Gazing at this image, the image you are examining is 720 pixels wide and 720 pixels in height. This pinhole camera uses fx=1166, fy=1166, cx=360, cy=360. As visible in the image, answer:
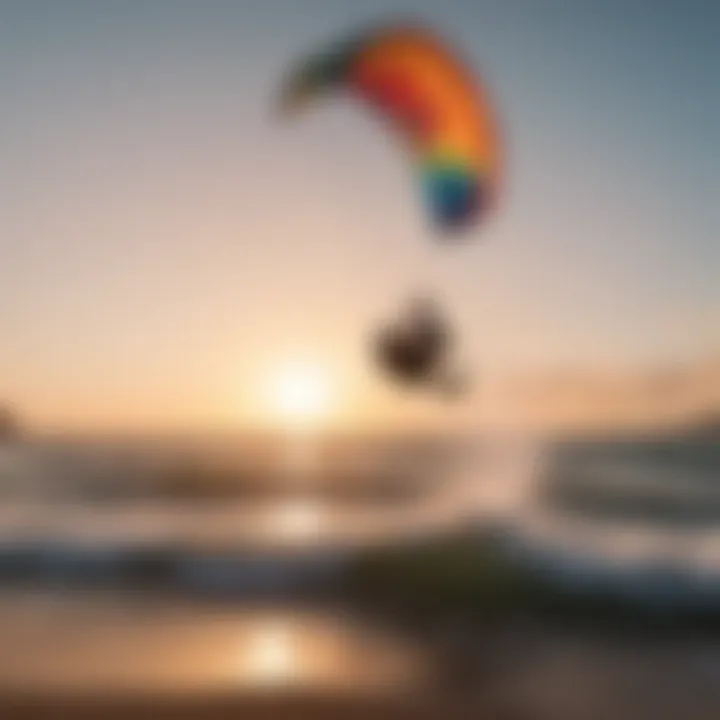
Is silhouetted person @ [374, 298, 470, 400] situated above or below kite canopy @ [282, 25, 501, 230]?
below

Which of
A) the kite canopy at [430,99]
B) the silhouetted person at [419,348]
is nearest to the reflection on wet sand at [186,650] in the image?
the silhouetted person at [419,348]

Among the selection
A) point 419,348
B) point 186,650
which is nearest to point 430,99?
point 419,348

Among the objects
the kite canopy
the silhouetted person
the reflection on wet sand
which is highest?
the kite canopy

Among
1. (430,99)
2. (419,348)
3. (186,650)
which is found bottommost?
(186,650)

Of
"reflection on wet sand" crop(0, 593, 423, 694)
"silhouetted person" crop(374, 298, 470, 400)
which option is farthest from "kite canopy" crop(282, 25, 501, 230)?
"reflection on wet sand" crop(0, 593, 423, 694)

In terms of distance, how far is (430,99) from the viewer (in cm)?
130

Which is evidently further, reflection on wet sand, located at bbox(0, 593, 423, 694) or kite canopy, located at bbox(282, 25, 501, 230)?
kite canopy, located at bbox(282, 25, 501, 230)

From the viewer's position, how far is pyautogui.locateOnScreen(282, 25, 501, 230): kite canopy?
4.19ft

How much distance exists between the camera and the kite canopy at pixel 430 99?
128 centimetres

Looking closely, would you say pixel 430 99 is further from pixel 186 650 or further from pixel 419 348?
pixel 186 650

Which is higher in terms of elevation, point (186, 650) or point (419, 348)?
point (419, 348)

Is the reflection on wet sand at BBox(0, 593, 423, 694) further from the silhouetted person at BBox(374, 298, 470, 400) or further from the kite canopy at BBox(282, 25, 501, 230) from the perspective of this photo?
the kite canopy at BBox(282, 25, 501, 230)

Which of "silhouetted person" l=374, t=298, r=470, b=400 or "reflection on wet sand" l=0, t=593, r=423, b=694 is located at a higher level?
"silhouetted person" l=374, t=298, r=470, b=400

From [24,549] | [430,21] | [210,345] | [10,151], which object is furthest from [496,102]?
[24,549]
